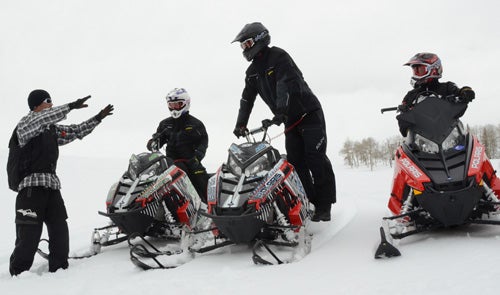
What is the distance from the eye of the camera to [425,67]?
13.8 feet

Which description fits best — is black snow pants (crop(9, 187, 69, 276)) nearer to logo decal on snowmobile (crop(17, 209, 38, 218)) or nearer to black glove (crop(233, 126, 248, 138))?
logo decal on snowmobile (crop(17, 209, 38, 218))

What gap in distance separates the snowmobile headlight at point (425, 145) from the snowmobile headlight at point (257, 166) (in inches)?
53.9

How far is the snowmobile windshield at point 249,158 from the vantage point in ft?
12.6

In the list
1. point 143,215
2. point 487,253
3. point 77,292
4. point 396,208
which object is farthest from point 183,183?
point 487,253

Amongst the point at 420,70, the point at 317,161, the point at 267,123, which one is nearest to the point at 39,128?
the point at 267,123

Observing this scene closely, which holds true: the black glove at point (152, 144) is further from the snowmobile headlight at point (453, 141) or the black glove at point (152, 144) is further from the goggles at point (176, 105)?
the snowmobile headlight at point (453, 141)

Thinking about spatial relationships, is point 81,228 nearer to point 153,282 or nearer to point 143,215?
point 143,215

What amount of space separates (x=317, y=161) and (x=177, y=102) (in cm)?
215

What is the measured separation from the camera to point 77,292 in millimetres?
3000

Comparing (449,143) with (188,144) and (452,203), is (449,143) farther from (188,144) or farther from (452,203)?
(188,144)

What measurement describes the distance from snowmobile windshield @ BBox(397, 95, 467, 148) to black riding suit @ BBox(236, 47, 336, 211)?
1.01 metres

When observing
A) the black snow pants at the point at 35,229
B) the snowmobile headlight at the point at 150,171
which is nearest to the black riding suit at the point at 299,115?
the snowmobile headlight at the point at 150,171

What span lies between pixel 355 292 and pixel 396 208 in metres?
1.57

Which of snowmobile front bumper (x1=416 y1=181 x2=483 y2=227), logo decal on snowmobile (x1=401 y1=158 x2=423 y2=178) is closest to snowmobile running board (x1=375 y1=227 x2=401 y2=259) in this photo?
snowmobile front bumper (x1=416 y1=181 x2=483 y2=227)
